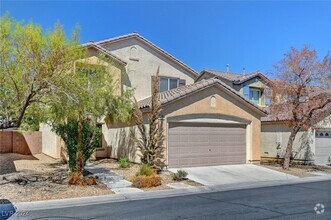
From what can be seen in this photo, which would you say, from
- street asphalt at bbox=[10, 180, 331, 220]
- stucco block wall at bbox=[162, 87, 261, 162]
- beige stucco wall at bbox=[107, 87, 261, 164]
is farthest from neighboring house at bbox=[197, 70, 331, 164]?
street asphalt at bbox=[10, 180, 331, 220]

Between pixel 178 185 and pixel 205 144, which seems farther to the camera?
pixel 205 144

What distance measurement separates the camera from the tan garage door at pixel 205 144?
60.1 feet

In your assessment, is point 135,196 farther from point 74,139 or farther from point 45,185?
point 74,139

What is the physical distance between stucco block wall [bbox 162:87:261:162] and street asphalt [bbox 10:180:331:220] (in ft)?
22.0

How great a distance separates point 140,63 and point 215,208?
17402 millimetres

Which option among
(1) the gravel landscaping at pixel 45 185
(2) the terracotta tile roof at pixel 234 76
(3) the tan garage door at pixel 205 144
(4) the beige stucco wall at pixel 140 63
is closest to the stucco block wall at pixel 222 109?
(3) the tan garage door at pixel 205 144

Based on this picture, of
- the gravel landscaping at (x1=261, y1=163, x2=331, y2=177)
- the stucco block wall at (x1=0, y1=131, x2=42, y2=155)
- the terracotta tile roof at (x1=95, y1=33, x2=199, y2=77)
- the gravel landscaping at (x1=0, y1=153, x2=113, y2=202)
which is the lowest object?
the gravel landscaping at (x1=261, y1=163, x2=331, y2=177)

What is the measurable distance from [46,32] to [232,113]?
40.9 ft

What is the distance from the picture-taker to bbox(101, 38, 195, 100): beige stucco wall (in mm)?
24688

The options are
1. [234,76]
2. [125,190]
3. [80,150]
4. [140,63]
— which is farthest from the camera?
[234,76]

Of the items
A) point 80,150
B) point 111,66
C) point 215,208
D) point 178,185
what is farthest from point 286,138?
point 215,208

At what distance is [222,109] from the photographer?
65.5 ft

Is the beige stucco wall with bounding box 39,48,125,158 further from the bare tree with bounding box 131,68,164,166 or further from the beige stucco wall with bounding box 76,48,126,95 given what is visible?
the bare tree with bounding box 131,68,164,166

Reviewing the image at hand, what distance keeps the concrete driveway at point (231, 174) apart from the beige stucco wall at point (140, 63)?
911 centimetres
